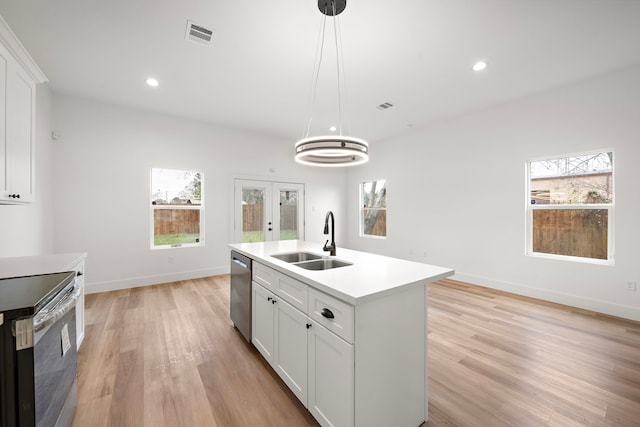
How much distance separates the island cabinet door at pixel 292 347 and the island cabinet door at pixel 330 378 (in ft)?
0.28

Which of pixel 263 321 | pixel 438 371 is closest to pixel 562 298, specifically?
pixel 438 371

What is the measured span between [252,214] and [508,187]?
15.4 feet

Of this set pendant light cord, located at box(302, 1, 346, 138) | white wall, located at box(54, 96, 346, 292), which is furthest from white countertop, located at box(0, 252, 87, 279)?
pendant light cord, located at box(302, 1, 346, 138)

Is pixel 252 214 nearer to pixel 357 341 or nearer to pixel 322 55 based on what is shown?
pixel 322 55

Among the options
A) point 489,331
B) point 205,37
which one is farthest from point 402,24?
point 489,331

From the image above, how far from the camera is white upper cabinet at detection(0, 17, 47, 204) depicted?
65.9 inches

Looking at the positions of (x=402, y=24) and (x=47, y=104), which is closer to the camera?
(x=402, y=24)

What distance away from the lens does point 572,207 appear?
137 inches

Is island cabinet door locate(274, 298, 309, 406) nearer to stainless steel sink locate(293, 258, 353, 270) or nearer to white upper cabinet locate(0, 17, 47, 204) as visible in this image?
stainless steel sink locate(293, 258, 353, 270)

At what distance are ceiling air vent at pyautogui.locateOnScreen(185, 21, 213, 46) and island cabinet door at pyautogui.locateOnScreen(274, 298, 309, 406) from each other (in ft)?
8.36

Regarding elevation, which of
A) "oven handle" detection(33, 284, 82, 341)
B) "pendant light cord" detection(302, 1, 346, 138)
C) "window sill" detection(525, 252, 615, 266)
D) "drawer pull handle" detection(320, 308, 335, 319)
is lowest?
"window sill" detection(525, 252, 615, 266)

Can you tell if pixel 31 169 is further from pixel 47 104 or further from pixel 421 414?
pixel 421 414

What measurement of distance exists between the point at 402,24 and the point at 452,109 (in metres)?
2.44

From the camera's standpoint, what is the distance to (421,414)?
1563 mm
